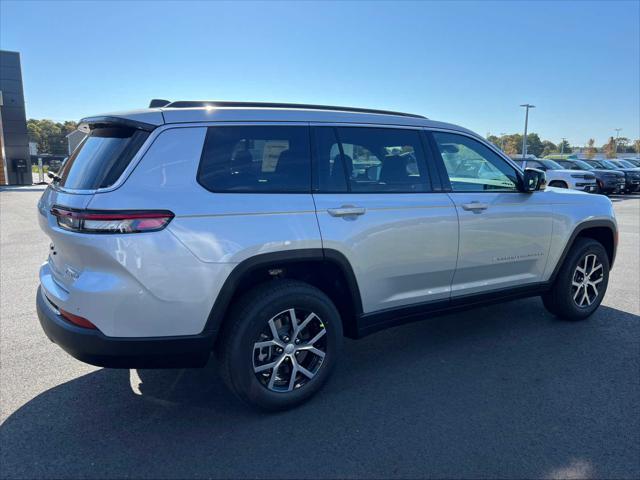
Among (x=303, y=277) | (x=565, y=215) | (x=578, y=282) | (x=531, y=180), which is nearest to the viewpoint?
(x=303, y=277)

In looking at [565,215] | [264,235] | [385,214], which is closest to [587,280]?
[565,215]

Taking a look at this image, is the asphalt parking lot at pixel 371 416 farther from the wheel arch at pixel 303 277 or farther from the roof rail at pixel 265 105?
the roof rail at pixel 265 105

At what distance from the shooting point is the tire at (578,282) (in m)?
4.70

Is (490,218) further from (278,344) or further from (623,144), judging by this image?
(623,144)

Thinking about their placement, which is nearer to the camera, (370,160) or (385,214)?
(385,214)

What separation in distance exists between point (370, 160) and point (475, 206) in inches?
38.6

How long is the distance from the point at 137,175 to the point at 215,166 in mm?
444

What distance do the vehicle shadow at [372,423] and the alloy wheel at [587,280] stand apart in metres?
0.77

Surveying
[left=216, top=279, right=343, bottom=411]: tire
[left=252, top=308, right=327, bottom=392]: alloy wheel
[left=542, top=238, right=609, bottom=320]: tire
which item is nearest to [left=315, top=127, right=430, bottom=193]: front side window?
[left=216, top=279, right=343, bottom=411]: tire

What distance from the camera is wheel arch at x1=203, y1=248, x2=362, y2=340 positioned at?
2.85 metres

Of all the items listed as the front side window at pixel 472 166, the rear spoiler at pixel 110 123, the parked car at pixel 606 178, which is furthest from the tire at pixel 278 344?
the parked car at pixel 606 178

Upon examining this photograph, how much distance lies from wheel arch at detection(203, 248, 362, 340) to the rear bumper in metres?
0.14

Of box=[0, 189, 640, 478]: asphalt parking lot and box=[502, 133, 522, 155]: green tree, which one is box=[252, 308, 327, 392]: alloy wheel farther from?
box=[502, 133, 522, 155]: green tree

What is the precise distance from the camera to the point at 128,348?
269 centimetres
